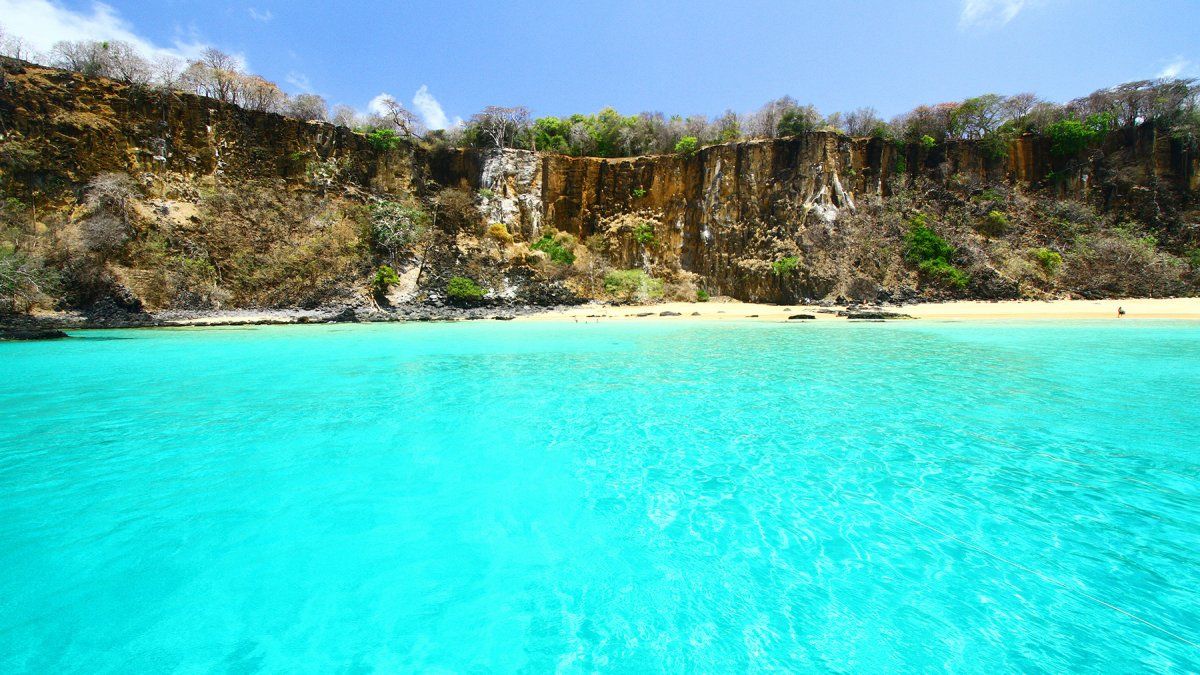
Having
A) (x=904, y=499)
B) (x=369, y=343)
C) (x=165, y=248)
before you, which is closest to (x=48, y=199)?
(x=165, y=248)

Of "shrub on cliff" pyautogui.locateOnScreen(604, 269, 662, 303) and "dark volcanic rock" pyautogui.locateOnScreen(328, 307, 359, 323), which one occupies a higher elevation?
"shrub on cliff" pyautogui.locateOnScreen(604, 269, 662, 303)

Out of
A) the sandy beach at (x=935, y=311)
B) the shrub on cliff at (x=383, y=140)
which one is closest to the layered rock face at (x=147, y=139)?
the shrub on cliff at (x=383, y=140)

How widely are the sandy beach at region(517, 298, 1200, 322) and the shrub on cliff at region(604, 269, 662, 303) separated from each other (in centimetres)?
108

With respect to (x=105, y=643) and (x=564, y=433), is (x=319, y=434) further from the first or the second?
(x=105, y=643)

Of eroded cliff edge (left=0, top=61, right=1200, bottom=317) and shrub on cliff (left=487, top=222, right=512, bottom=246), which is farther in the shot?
shrub on cliff (left=487, top=222, right=512, bottom=246)

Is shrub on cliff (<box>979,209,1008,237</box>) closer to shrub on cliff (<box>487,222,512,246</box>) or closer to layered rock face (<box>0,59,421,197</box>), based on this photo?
shrub on cliff (<box>487,222,512,246</box>)

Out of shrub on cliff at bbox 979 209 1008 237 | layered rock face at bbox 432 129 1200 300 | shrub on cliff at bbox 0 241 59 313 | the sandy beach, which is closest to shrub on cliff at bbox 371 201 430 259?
layered rock face at bbox 432 129 1200 300

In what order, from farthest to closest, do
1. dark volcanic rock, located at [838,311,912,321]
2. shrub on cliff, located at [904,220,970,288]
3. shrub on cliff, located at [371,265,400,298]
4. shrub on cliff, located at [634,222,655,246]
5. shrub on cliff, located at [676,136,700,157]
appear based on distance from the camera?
shrub on cliff, located at [634,222,655,246] → shrub on cliff, located at [676,136,700,157] → shrub on cliff, located at [371,265,400,298] → shrub on cliff, located at [904,220,970,288] → dark volcanic rock, located at [838,311,912,321]

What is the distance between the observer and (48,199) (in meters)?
23.9

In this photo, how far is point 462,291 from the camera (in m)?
29.7

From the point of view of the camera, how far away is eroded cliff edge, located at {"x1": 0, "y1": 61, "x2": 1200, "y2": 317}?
2456 centimetres

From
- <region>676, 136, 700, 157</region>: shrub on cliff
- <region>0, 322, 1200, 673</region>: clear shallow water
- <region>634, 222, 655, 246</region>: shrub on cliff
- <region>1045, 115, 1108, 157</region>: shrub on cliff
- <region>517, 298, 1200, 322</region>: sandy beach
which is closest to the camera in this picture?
<region>0, 322, 1200, 673</region>: clear shallow water

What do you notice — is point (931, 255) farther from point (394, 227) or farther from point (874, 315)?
point (394, 227)

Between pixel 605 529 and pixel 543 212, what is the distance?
1345 inches
